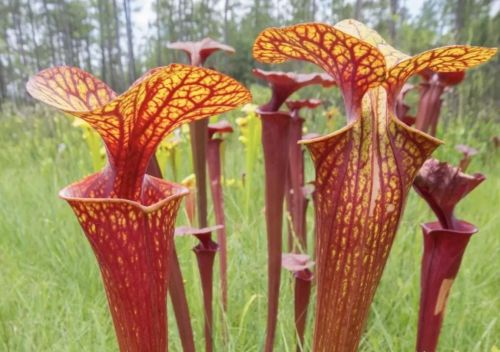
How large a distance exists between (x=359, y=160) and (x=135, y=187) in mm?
303

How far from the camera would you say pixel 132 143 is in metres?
0.58

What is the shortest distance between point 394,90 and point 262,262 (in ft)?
4.52

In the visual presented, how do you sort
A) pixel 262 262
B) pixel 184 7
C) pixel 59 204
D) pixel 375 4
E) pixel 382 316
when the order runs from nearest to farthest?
pixel 382 316, pixel 262 262, pixel 59 204, pixel 375 4, pixel 184 7

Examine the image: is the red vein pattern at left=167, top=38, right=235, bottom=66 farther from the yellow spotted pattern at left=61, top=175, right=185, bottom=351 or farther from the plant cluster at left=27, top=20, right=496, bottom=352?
the yellow spotted pattern at left=61, top=175, right=185, bottom=351

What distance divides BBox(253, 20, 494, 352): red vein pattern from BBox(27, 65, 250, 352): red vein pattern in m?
0.11

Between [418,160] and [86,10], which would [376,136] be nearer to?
[418,160]

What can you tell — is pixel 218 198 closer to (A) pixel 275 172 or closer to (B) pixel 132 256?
(A) pixel 275 172

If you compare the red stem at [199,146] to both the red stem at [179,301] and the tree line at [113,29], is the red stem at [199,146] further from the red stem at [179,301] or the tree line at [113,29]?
the tree line at [113,29]

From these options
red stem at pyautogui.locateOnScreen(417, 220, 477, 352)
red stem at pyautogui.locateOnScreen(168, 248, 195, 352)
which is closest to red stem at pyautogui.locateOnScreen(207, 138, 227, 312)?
red stem at pyautogui.locateOnScreen(168, 248, 195, 352)

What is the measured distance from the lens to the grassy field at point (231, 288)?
1.36 meters

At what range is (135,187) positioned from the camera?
0.62m

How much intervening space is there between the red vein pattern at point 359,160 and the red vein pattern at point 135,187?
11 centimetres

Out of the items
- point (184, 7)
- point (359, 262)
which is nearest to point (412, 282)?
point (359, 262)

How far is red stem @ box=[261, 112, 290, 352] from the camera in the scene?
2.94ft
